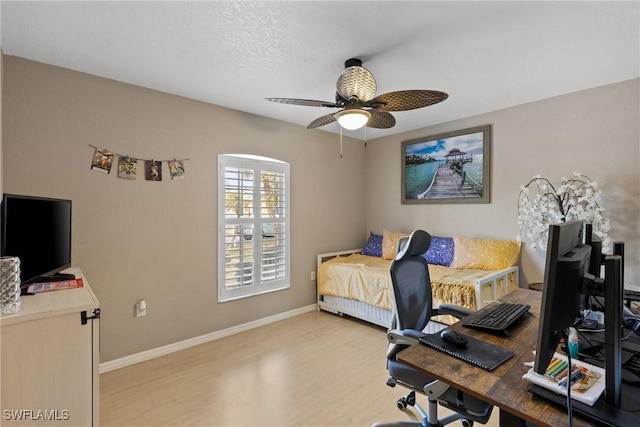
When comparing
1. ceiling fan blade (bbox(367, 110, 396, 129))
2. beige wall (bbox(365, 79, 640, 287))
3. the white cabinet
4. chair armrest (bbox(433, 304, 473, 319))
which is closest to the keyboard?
chair armrest (bbox(433, 304, 473, 319))

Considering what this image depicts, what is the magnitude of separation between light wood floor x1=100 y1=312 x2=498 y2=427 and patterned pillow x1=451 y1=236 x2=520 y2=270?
4.19 feet

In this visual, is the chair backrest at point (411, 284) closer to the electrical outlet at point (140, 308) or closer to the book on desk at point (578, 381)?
the book on desk at point (578, 381)

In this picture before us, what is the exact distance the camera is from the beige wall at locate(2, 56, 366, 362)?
7.54 feet

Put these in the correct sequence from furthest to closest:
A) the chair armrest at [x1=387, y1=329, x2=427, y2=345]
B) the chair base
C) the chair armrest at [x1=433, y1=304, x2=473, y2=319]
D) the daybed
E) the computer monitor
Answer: the daybed, the chair armrest at [x1=433, y1=304, x2=473, y2=319], the chair base, the chair armrest at [x1=387, y1=329, x2=427, y2=345], the computer monitor

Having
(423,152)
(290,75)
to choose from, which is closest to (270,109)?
(290,75)

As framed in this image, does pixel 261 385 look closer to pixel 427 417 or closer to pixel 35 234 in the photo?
pixel 427 417

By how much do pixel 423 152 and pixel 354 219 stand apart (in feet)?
4.52

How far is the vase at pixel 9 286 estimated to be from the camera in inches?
48.9

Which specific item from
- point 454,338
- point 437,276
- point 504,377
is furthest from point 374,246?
point 504,377

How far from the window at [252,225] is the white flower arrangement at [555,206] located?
8.57ft

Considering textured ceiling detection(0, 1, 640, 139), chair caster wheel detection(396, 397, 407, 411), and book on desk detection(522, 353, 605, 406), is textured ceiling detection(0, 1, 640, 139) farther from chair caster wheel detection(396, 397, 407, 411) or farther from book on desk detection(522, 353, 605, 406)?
chair caster wheel detection(396, 397, 407, 411)

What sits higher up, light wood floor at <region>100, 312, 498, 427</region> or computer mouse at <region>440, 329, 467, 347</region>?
computer mouse at <region>440, 329, 467, 347</region>

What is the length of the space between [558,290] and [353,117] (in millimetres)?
1695

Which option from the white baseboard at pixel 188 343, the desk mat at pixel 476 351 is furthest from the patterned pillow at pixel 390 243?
the desk mat at pixel 476 351
